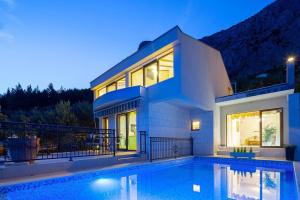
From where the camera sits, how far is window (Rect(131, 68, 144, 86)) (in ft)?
47.5

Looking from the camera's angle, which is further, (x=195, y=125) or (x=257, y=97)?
(x=195, y=125)

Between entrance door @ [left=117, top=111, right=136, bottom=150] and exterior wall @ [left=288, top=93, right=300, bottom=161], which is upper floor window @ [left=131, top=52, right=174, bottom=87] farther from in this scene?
exterior wall @ [left=288, top=93, right=300, bottom=161]

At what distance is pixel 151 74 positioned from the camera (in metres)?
13.7

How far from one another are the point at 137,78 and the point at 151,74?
58.9 inches

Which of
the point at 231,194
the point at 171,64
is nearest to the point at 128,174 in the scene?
the point at 231,194

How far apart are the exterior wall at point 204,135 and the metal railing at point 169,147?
39cm

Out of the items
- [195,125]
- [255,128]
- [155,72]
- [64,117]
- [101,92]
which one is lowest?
[255,128]

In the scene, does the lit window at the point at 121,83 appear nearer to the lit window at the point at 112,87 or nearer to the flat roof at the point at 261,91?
the lit window at the point at 112,87

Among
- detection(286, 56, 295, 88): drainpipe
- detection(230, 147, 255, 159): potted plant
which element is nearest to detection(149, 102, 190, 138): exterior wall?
detection(230, 147, 255, 159): potted plant

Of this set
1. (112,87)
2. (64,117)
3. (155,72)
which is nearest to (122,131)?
(112,87)

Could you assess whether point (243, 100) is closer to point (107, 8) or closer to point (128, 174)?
point (128, 174)

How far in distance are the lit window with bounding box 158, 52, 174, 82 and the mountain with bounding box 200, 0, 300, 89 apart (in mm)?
27788

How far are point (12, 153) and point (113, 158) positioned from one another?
13.2 ft

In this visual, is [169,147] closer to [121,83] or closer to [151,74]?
[151,74]
